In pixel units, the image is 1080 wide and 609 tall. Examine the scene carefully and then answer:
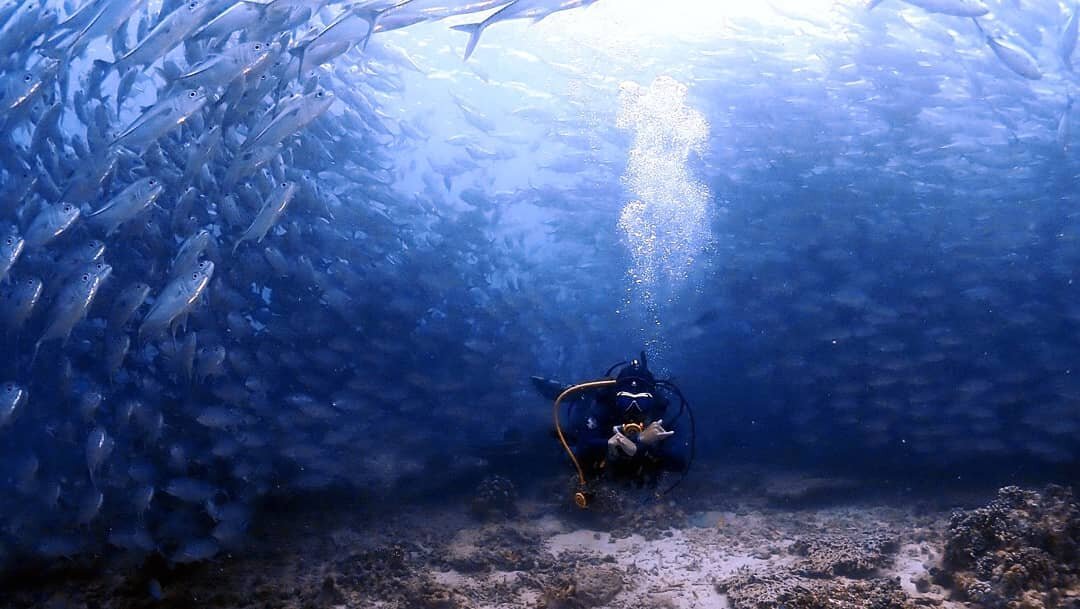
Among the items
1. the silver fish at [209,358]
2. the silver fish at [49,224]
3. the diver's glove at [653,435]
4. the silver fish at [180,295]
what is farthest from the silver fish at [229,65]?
the diver's glove at [653,435]

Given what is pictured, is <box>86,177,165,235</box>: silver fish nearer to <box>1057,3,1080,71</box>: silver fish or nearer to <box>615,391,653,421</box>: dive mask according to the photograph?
<box>615,391,653,421</box>: dive mask

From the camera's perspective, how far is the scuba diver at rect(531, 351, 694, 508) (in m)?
4.50

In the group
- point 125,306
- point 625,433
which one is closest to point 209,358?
point 125,306

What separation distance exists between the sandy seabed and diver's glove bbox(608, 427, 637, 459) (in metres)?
2.82

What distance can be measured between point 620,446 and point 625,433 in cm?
19

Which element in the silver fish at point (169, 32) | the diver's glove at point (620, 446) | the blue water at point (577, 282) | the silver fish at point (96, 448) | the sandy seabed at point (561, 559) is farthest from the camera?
the blue water at point (577, 282)

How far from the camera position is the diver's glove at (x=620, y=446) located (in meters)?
4.41

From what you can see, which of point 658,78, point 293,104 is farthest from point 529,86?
point 293,104

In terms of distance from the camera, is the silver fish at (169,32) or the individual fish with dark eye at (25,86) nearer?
the silver fish at (169,32)

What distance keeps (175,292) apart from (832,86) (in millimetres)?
11531

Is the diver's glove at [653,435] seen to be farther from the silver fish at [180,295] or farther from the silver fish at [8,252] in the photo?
the silver fish at [8,252]

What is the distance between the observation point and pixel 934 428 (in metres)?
11.4

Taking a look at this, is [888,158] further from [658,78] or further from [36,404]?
[36,404]

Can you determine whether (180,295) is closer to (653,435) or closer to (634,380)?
(634,380)
